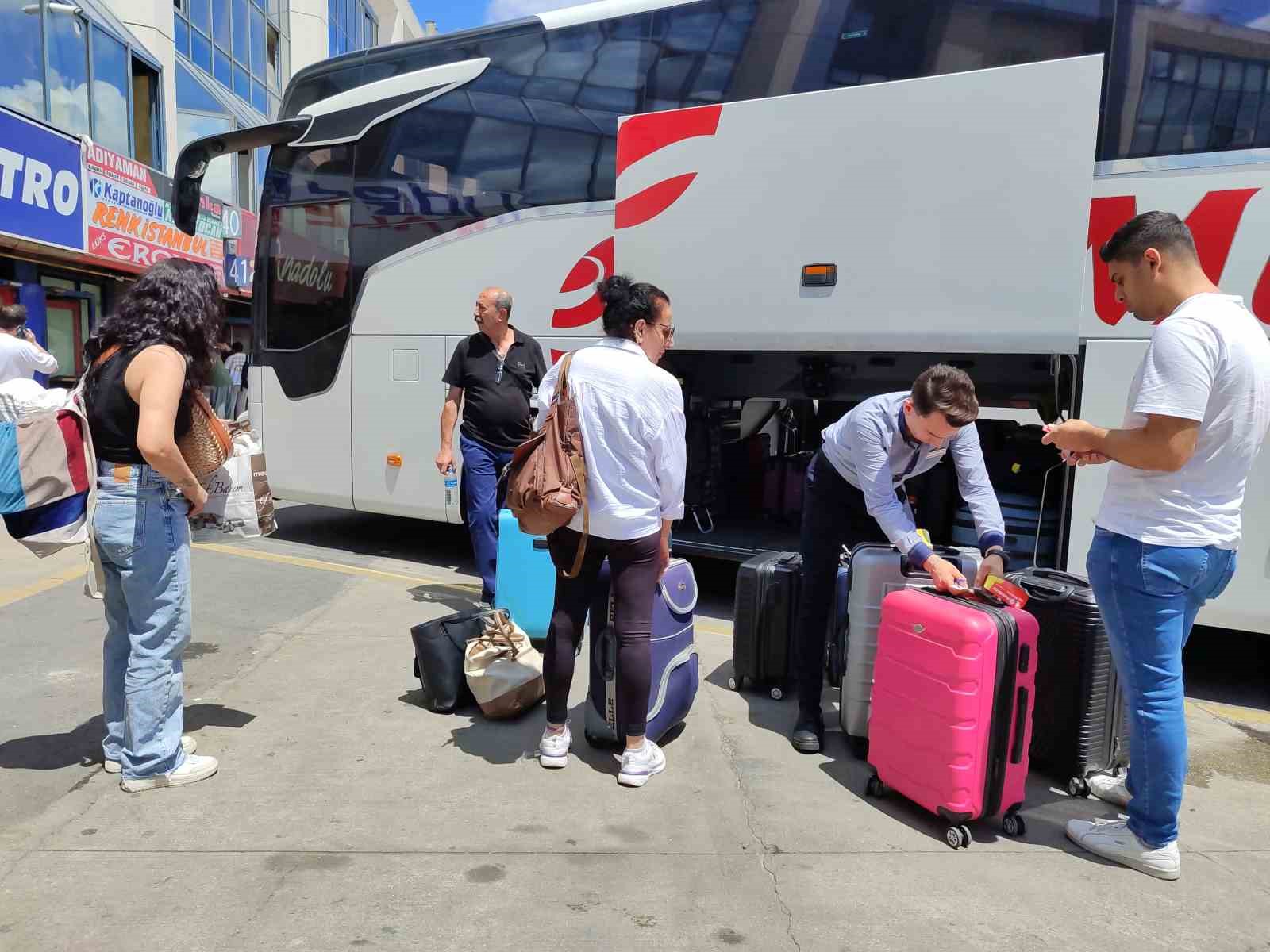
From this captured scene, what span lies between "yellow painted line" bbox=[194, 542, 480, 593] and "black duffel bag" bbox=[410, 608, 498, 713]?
2.28 metres

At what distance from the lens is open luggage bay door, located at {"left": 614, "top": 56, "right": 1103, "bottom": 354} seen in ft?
14.8

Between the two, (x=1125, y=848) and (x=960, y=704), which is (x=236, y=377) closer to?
(x=960, y=704)

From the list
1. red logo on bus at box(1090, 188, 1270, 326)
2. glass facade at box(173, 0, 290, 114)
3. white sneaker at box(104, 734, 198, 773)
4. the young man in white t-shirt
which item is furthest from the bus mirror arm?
glass facade at box(173, 0, 290, 114)

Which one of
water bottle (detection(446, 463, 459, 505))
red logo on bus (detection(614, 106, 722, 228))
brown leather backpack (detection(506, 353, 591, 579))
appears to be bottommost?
water bottle (detection(446, 463, 459, 505))

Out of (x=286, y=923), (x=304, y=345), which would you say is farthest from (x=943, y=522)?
(x=304, y=345)

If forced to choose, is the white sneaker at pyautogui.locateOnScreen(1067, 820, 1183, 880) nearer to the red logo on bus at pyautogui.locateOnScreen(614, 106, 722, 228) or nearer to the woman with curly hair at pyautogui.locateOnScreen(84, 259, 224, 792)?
the woman with curly hair at pyautogui.locateOnScreen(84, 259, 224, 792)

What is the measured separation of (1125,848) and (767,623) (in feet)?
6.09

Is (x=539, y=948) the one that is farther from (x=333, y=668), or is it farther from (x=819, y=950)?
(x=333, y=668)

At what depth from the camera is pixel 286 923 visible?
8.27 feet

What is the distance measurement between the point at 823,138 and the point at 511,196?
7.62ft

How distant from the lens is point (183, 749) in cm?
353

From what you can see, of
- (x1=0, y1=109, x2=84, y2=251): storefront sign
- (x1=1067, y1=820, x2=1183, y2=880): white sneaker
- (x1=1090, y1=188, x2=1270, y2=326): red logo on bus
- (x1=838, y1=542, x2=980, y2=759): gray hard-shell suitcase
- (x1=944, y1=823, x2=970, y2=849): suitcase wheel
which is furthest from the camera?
(x1=0, y1=109, x2=84, y2=251): storefront sign

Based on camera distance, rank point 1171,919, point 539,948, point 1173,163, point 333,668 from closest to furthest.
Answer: point 539,948
point 1171,919
point 1173,163
point 333,668

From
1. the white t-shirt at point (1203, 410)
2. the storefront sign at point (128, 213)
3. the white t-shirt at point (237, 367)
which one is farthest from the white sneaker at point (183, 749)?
the storefront sign at point (128, 213)
